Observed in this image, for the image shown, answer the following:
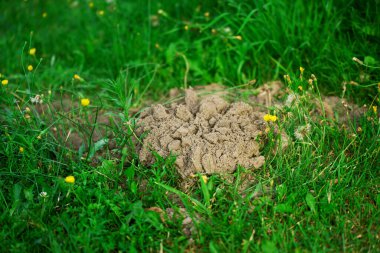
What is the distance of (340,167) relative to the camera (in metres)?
2.50

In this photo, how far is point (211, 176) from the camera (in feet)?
8.10

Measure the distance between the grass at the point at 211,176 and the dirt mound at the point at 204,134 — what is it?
8 cm

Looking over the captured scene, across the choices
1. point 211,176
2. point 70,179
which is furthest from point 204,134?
point 70,179

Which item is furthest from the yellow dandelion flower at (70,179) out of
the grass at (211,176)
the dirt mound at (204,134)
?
the dirt mound at (204,134)

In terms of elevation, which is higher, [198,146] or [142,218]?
[198,146]

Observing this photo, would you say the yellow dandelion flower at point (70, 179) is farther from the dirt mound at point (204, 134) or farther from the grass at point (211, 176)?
the dirt mound at point (204, 134)

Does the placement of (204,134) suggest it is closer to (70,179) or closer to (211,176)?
(211,176)

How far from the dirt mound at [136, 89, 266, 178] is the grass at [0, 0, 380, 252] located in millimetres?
82

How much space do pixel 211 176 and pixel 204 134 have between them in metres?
0.29

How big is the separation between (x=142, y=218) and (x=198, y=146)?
0.55 meters

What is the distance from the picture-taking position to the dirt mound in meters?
2.52

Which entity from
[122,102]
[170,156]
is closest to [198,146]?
[170,156]

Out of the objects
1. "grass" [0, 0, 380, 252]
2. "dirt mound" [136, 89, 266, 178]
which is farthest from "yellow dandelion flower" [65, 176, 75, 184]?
"dirt mound" [136, 89, 266, 178]

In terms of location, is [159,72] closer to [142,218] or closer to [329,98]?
[329,98]
